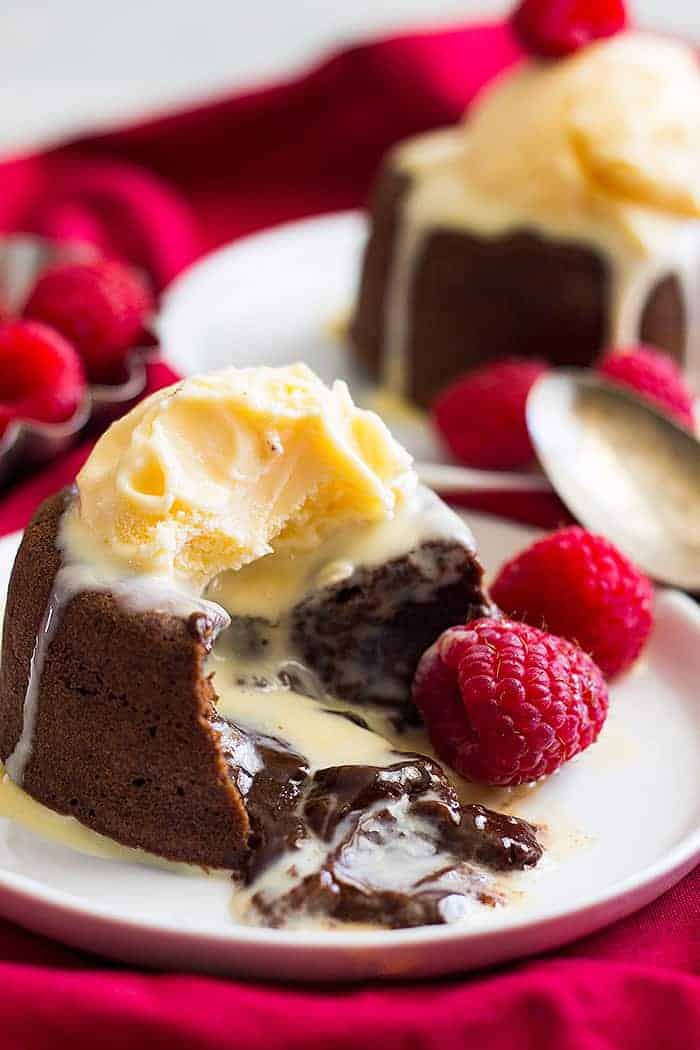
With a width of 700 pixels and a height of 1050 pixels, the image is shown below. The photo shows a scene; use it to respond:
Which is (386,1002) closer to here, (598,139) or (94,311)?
(94,311)

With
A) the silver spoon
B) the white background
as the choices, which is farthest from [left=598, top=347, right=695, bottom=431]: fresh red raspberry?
the white background

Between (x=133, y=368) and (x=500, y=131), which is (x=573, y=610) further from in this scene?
(x=500, y=131)

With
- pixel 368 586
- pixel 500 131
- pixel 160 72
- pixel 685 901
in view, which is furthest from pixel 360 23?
pixel 685 901

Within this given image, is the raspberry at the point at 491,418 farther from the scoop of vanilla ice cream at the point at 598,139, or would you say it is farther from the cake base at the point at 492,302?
the scoop of vanilla ice cream at the point at 598,139

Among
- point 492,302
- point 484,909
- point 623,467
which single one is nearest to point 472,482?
point 623,467

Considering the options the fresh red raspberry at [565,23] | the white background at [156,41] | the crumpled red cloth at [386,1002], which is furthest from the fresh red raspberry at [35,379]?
the white background at [156,41]

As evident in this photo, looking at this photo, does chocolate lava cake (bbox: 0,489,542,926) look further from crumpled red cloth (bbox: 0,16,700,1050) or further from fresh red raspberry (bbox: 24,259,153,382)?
fresh red raspberry (bbox: 24,259,153,382)

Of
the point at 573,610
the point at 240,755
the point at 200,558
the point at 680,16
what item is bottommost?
the point at 680,16
